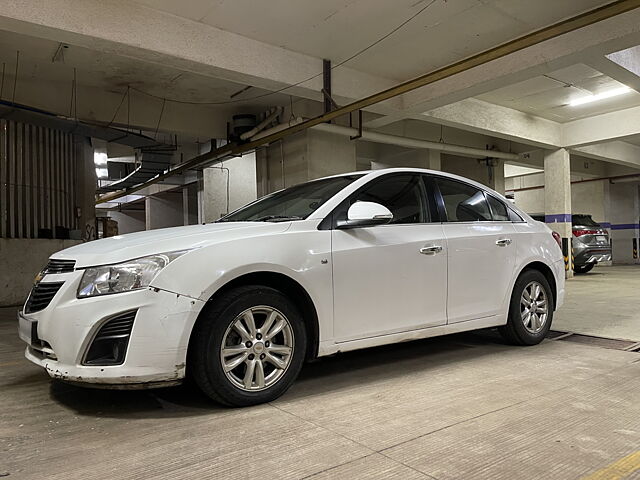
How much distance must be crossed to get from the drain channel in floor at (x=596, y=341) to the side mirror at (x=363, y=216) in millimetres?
2577

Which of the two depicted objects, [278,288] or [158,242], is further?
[278,288]

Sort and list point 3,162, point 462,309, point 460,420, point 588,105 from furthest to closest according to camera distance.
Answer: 1. point 588,105
2. point 3,162
3. point 462,309
4. point 460,420

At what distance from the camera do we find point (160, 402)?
2824 millimetres

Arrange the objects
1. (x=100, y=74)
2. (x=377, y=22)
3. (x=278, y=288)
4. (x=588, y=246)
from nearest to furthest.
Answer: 1. (x=278, y=288)
2. (x=377, y=22)
3. (x=100, y=74)
4. (x=588, y=246)

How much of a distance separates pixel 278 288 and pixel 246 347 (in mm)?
418

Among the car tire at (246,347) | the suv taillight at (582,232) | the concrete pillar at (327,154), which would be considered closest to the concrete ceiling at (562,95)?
the suv taillight at (582,232)

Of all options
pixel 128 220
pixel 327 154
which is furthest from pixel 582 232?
pixel 128 220

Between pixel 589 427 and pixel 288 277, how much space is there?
1.77m

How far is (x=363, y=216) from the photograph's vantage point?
3100 mm

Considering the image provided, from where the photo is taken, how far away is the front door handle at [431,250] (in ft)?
11.2

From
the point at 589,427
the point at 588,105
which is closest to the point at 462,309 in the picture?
the point at 589,427

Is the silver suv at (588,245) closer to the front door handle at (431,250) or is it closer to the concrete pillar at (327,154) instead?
the concrete pillar at (327,154)

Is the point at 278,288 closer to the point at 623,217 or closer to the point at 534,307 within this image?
the point at 534,307

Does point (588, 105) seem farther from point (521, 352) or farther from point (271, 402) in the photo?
point (271, 402)
